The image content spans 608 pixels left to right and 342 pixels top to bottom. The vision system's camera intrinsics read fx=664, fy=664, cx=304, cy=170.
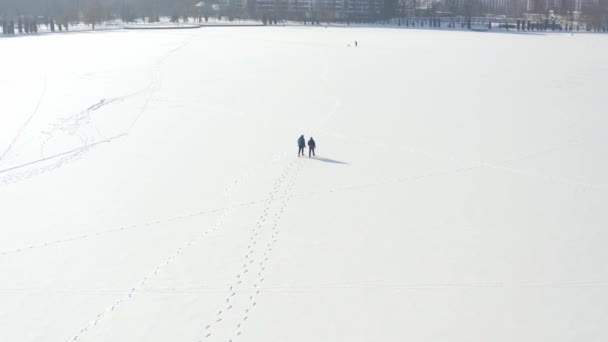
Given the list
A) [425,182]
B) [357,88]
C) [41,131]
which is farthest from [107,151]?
[357,88]

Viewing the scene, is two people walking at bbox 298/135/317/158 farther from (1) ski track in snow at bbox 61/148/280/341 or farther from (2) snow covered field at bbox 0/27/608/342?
(1) ski track in snow at bbox 61/148/280/341

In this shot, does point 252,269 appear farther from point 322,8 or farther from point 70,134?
point 322,8

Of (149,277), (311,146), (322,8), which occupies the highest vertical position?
(322,8)

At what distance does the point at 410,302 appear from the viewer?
200 inches

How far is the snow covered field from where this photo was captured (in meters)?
4.89

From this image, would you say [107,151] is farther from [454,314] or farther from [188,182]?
[454,314]

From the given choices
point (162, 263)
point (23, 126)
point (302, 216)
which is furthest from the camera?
point (23, 126)

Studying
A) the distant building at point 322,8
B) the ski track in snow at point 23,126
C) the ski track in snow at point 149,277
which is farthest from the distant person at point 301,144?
the distant building at point 322,8

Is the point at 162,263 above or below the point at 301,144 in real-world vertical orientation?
below

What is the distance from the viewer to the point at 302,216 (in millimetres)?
7027

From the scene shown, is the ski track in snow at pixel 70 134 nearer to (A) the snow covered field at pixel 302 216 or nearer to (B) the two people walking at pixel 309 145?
(A) the snow covered field at pixel 302 216

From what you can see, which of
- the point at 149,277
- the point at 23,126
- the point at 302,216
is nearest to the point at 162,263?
the point at 149,277

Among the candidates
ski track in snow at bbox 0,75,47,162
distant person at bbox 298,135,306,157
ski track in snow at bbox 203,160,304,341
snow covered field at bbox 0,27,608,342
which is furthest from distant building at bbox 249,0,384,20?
ski track in snow at bbox 203,160,304,341

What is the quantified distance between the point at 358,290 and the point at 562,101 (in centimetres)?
1038
